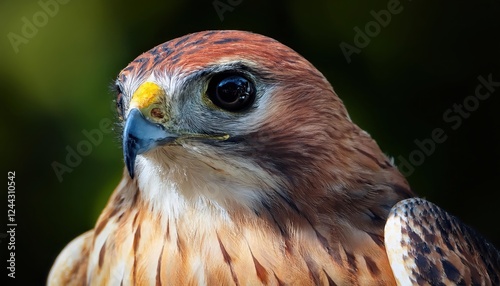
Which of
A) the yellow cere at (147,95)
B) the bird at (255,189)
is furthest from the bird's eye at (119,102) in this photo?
the yellow cere at (147,95)

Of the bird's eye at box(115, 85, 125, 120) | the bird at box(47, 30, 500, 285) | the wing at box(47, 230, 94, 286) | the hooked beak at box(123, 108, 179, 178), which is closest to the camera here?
the hooked beak at box(123, 108, 179, 178)

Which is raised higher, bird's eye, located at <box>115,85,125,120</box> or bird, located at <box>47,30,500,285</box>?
bird's eye, located at <box>115,85,125,120</box>

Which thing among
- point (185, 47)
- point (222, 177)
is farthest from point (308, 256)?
point (185, 47)

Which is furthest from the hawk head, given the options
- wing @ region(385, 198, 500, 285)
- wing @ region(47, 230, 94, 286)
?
wing @ region(47, 230, 94, 286)

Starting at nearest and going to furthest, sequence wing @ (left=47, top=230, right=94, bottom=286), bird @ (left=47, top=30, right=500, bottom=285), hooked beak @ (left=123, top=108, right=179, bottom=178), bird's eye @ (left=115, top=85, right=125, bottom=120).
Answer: hooked beak @ (left=123, top=108, right=179, bottom=178) < bird @ (left=47, top=30, right=500, bottom=285) < bird's eye @ (left=115, top=85, right=125, bottom=120) < wing @ (left=47, top=230, right=94, bottom=286)

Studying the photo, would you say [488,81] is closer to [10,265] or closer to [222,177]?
[222,177]

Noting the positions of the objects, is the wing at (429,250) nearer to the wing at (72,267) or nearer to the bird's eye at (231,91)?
the bird's eye at (231,91)

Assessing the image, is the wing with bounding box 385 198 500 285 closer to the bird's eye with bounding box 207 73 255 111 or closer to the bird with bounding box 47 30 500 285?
the bird with bounding box 47 30 500 285
